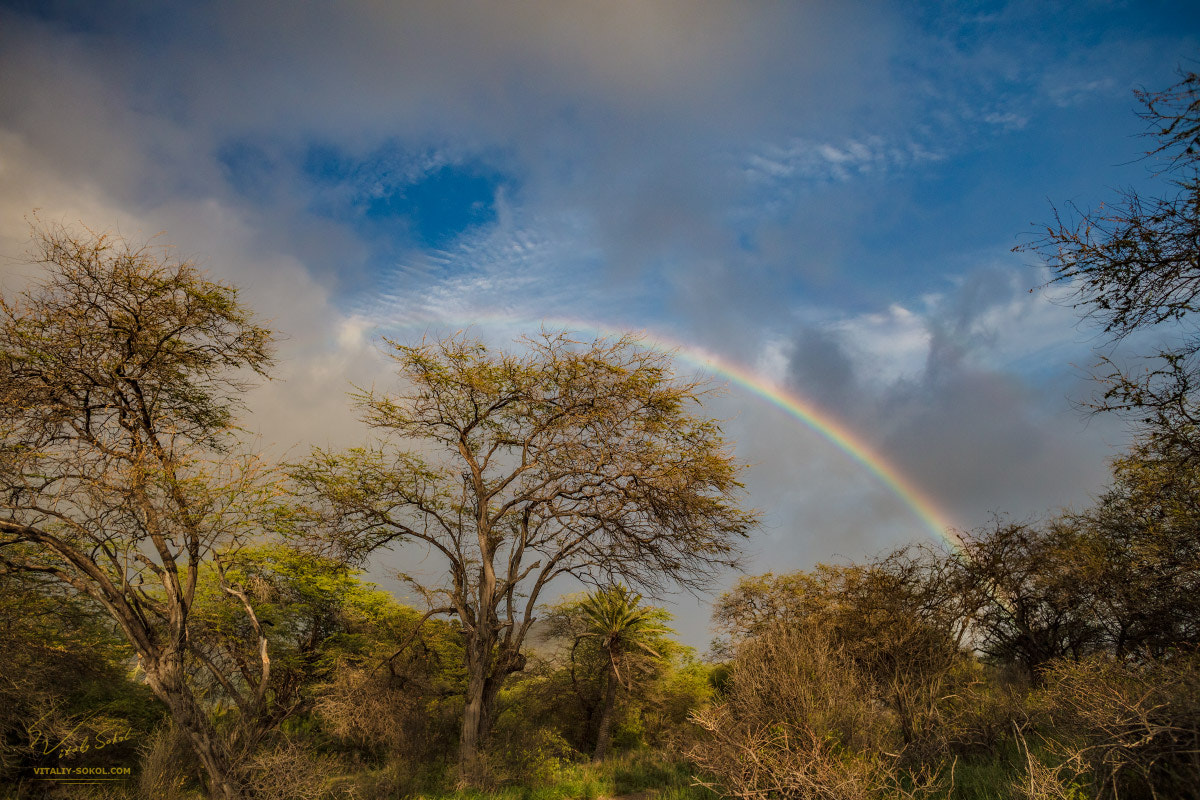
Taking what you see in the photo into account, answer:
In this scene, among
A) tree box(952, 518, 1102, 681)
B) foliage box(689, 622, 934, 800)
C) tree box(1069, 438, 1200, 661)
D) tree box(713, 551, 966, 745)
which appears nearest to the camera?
foliage box(689, 622, 934, 800)

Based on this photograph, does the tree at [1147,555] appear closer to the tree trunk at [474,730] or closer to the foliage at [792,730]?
the foliage at [792,730]

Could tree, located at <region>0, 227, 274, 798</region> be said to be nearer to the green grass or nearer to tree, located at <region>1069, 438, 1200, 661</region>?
the green grass

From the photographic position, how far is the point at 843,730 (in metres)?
9.76

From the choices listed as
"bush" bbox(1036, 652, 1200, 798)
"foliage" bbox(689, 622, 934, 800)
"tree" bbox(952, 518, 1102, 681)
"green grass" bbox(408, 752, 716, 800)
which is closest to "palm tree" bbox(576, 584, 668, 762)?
"green grass" bbox(408, 752, 716, 800)

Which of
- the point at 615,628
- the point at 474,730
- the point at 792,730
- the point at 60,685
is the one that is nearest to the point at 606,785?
the point at 474,730

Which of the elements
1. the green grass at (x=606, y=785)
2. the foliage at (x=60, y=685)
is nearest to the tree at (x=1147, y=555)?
the green grass at (x=606, y=785)

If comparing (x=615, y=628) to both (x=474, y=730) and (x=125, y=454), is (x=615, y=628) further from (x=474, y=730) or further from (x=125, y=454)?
(x=125, y=454)

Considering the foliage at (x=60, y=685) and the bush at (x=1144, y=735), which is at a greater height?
the bush at (x=1144, y=735)

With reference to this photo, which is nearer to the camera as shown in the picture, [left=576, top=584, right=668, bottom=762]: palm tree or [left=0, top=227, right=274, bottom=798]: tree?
[left=0, top=227, right=274, bottom=798]: tree

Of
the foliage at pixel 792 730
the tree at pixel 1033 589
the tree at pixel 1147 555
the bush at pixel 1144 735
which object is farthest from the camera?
the tree at pixel 1033 589

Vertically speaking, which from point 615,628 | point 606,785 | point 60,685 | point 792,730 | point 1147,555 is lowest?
point 606,785

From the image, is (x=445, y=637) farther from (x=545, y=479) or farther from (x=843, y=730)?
(x=843, y=730)

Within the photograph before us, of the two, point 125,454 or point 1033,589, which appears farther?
point 1033,589

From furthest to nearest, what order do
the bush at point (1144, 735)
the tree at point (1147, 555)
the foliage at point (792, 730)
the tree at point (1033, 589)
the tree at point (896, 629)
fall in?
the tree at point (1033, 589), the tree at point (896, 629), the tree at point (1147, 555), the foliage at point (792, 730), the bush at point (1144, 735)
